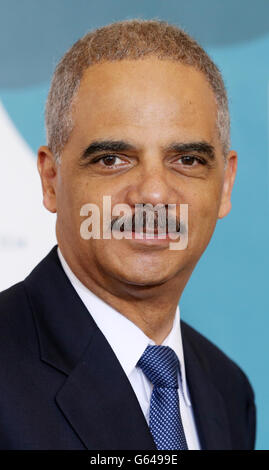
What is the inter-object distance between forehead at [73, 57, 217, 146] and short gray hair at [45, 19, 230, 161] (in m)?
0.02

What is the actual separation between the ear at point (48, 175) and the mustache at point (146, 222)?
0.87ft

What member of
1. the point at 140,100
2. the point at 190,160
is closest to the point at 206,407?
the point at 190,160

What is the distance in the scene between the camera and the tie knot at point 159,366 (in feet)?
5.43

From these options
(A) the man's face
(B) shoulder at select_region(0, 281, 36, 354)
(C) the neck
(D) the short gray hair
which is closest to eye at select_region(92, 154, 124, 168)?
(A) the man's face

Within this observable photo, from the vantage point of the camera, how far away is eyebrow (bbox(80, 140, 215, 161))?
1.58m

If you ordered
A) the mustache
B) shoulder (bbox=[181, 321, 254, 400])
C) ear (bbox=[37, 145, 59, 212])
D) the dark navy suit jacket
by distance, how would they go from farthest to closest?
shoulder (bbox=[181, 321, 254, 400])
ear (bbox=[37, 145, 59, 212])
the mustache
the dark navy suit jacket

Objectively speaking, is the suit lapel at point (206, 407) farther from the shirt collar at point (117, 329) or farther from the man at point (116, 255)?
the shirt collar at point (117, 329)

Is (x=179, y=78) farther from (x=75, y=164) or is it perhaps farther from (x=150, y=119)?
(x=75, y=164)

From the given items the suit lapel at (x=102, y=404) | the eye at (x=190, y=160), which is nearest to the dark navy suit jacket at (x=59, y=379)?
the suit lapel at (x=102, y=404)

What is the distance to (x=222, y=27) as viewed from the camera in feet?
8.61

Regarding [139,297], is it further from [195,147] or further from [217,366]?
[217,366]

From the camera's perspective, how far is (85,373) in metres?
1.56

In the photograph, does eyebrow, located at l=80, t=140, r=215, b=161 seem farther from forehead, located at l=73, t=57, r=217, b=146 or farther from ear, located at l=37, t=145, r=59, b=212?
ear, located at l=37, t=145, r=59, b=212

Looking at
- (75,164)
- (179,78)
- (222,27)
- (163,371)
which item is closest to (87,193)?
(75,164)
